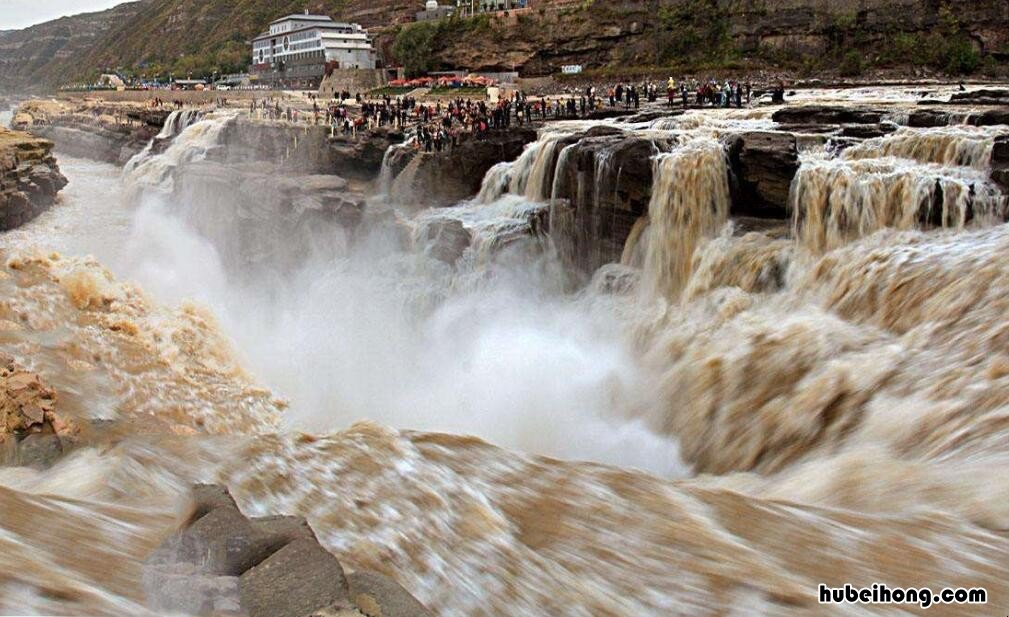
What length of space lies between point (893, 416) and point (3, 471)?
836 cm

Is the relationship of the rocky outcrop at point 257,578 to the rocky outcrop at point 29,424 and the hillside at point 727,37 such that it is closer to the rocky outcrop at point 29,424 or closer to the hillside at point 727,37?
the rocky outcrop at point 29,424

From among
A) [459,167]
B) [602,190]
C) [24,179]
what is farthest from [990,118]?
[24,179]

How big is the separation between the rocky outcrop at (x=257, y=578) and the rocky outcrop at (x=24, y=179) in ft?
78.4

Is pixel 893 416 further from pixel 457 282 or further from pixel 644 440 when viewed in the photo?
pixel 457 282

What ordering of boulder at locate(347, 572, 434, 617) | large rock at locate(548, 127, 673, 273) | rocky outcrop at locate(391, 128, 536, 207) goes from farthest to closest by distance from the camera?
rocky outcrop at locate(391, 128, 536, 207), large rock at locate(548, 127, 673, 273), boulder at locate(347, 572, 434, 617)

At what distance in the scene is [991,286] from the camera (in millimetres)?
9062

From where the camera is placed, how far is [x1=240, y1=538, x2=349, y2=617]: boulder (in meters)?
4.01

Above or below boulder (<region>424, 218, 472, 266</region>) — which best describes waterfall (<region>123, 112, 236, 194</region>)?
above

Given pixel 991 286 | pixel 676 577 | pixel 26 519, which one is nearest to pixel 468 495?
pixel 676 577

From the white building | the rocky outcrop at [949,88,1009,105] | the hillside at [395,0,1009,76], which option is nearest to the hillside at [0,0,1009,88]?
the hillside at [395,0,1009,76]

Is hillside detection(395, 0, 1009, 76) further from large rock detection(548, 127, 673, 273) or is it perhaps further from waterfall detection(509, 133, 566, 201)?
large rock detection(548, 127, 673, 273)

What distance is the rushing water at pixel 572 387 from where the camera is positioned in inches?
203

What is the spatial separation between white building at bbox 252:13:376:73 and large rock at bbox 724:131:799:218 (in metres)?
53.0

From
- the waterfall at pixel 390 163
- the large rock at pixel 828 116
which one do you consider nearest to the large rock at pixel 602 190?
the large rock at pixel 828 116
